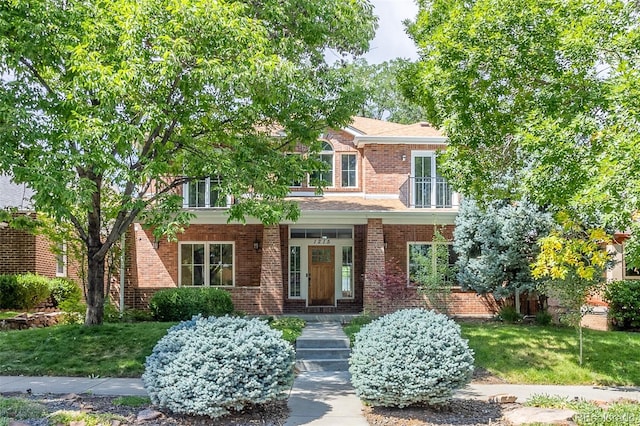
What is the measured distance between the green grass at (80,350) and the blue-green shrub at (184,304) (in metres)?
2.89

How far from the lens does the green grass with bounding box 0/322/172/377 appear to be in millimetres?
10422

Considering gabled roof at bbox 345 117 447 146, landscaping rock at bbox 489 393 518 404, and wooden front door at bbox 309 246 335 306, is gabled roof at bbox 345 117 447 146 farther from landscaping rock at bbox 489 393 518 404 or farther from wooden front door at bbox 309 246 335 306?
landscaping rock at bbox 489 393 518 404

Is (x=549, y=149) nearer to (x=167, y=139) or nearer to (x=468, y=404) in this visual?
(x=468, y=404)

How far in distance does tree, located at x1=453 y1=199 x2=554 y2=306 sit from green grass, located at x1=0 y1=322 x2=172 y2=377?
8.96 metres

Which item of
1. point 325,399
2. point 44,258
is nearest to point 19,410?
point 325,399

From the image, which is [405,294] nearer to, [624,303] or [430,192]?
[430,192]

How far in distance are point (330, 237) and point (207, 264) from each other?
4.32 m

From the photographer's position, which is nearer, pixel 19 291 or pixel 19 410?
pixel 19 410

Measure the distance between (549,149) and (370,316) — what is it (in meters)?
8.85

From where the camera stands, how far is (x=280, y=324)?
49.2 ft

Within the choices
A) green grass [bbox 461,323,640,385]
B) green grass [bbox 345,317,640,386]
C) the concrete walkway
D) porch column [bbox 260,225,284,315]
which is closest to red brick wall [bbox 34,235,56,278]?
porch column [bbox 260,225,284,315]

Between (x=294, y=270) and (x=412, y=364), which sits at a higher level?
(x=294, y=270)

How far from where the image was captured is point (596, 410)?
7523 mm

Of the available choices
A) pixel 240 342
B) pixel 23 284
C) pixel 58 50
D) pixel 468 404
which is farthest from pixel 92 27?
pixel 23 284
